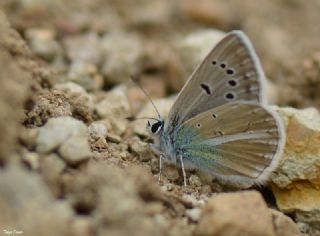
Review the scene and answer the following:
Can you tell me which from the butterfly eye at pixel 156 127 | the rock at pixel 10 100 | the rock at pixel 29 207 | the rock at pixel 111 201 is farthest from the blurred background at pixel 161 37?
the rock at pixel 29 207

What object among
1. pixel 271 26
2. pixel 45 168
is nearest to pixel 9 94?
pixel 45 168

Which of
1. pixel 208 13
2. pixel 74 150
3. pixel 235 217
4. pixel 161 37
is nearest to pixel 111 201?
pixel 74 150

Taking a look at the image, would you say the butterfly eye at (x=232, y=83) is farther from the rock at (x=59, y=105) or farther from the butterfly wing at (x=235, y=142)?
the rock at (x=59, y=105)

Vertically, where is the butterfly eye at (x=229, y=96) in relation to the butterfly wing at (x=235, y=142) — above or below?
above

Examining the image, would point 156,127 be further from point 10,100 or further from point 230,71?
point 10,100

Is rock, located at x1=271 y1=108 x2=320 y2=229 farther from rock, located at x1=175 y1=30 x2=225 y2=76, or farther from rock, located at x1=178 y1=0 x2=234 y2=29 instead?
rock, located at x1=178 y1=0 x2=234 y2=29
